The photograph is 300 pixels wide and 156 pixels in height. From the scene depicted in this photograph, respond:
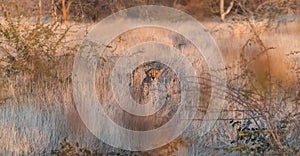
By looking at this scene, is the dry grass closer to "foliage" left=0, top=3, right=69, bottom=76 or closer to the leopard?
"foliage" left=0, top=3, right=69, bottom=76

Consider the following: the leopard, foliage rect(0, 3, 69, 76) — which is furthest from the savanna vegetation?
the leopard

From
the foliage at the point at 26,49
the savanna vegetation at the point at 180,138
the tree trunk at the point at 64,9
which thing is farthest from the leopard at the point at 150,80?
the tree trunk at the point at 64,9

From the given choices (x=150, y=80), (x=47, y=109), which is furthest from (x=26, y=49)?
(x=150, y=80)

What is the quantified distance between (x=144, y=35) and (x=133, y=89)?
11.3 feet

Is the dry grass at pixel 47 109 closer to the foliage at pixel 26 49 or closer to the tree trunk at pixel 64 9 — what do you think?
the foliage at pixel 26 49

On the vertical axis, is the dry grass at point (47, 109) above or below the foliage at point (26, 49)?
below

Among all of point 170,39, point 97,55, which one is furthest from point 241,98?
point 170,39

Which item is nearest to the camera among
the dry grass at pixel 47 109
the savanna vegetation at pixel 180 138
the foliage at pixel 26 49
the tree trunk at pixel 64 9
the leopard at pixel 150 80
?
the savanna vegetation at pixel 180 138

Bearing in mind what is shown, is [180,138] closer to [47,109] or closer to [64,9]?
[47,109]

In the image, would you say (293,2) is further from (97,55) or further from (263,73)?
(263,73)

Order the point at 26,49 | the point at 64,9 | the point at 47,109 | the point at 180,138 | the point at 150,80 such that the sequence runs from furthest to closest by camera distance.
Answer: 1. the point at 64,9
2. the point at 26,49
3. the point at 150,80
4. the point at 47,109
5. the point at 180,138

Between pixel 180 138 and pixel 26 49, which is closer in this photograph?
pixel 180 138

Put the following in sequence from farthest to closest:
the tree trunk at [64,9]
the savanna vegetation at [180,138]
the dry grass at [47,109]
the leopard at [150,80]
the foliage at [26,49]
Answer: the tree trunk at [64,9] → the foliage at [26,49] → the leopard at [150,80] → the dry grass at [47,109] → the savanna vegetation at [180,138]

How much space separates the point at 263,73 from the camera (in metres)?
4.63
